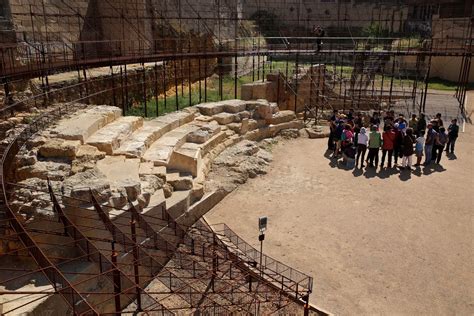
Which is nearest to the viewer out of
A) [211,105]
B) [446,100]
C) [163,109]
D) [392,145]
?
[392,145]

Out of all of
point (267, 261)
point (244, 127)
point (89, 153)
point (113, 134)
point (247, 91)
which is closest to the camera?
point (267, 261)

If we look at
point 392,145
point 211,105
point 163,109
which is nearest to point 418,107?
point 392,145

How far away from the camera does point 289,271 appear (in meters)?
7.44

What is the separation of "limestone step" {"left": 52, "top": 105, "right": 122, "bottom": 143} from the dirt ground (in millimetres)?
3145

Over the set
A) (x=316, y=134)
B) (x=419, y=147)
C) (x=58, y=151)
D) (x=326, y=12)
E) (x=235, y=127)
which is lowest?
(x=316, y=134)

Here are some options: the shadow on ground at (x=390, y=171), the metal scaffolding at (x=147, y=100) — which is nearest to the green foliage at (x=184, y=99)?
the metal scaffolding at (x=147, y=100)

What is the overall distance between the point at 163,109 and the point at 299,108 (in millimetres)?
5323

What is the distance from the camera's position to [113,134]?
9836 millimetres

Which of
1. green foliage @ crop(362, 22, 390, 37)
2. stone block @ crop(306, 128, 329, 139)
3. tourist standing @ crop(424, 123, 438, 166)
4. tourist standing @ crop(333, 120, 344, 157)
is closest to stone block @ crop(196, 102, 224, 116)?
stone block @ crop(306, 128, 329, 139)

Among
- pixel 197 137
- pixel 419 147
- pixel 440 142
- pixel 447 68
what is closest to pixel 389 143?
pixel 419 147

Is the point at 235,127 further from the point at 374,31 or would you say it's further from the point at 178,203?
the point at 374,31

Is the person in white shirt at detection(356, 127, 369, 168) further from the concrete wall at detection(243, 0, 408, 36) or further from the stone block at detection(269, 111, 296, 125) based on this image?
the concrete wall at detection(243, 0, 408, 36)

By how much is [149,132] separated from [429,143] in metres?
7.26

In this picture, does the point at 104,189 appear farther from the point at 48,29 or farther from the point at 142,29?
the point at 142,29
